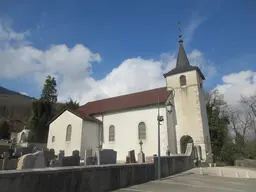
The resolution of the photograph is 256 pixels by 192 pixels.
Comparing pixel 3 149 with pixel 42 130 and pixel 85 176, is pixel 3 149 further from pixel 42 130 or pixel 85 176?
pixel 42 130

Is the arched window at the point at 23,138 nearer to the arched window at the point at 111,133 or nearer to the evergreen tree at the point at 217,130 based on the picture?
the arched window at the point at 111,133

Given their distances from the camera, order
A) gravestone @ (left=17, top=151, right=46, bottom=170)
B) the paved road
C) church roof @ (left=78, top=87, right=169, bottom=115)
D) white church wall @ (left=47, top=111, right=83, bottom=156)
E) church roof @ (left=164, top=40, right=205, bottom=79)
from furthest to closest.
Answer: church roof @ (left=164, top=40, right=205, bottom=79), white church wall @ (left=47, top=111, right=83, bottom=156), church roof @ (left=78, top=87, right=169, bottom=115), the paved road, gravestone @ (left=17, top=151, right=46, bottom=170)

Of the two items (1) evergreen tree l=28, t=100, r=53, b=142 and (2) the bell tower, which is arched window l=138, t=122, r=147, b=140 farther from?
(1) evergreen tree l=28, t=100, r=53, b=142

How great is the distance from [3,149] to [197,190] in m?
16.1

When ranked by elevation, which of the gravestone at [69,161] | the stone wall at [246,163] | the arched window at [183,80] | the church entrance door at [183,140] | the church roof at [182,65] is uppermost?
Answer: the church roof at [182,65]

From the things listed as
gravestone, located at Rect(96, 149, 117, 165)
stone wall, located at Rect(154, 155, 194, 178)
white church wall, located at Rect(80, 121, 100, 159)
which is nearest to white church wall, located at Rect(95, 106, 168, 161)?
white church wall, located at Rect(80, 121, 100, 159)

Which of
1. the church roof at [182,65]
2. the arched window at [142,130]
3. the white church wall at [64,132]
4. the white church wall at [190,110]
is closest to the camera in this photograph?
the white church wall at [190,110]

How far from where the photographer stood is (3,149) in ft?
54.9

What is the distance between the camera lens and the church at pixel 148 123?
76.4ft

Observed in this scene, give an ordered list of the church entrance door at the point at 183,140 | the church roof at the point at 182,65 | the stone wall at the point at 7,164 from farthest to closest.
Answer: the church roof at the point at 182,65 < the church entrance door at the point at 183,140 < the stone wall at the point at 7,164

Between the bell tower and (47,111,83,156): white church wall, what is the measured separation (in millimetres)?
12798

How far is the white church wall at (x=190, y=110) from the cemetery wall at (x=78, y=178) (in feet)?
46.9

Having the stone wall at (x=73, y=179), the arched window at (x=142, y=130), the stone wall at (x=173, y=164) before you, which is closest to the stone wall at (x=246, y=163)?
the stone wall at (x=173, y=164)

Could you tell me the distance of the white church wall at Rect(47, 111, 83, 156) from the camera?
2552 cm
